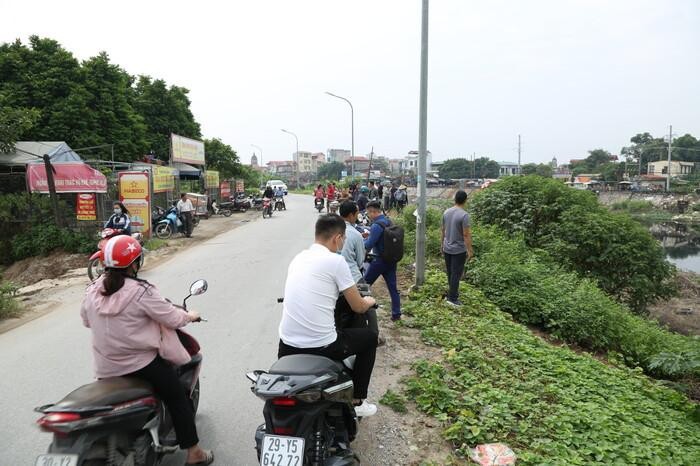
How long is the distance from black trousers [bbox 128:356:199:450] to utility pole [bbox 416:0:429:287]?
18.9ft

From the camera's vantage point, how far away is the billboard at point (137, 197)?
46.4ft

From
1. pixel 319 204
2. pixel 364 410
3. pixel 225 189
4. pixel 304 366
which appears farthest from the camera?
pixel 225 189

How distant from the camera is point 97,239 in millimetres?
12672

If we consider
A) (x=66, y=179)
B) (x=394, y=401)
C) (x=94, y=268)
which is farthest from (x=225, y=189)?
(x=394, y=401)

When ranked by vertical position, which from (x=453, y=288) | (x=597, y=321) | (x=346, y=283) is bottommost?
(x=597, y=321)

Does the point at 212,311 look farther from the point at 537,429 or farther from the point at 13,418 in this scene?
the point at 537,429

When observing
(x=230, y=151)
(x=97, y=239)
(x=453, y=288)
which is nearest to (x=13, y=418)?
(x=453, y=288)

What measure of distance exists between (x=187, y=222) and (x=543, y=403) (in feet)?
46.6

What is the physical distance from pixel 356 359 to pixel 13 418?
9.63 feet

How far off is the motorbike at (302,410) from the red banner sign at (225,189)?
26.9 m

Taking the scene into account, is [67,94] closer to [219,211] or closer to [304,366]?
[219,211]

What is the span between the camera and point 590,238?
42.8ft

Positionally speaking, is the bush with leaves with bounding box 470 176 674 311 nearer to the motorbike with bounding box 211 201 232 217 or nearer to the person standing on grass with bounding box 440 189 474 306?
the person standing on grass with bounding box 440 189 474 306

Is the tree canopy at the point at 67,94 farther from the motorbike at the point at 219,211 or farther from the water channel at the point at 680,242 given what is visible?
the water channel at the point at 680,242
